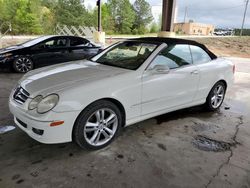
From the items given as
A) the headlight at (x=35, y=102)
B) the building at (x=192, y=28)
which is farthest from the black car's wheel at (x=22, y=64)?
the building at (x=192, y=28)

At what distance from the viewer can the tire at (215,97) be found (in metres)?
4.29

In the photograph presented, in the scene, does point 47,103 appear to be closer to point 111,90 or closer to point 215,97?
point 111,90

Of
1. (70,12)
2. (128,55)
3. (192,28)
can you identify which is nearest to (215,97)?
(128,55)

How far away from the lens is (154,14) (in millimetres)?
50344

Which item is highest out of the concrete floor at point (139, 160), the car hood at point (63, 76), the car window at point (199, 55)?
the car window at point (199, 55)

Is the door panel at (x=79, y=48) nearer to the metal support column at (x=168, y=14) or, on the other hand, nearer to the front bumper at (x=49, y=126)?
the front bumper at (x=49, y=126)

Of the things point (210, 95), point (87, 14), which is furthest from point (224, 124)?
point (87, 14)

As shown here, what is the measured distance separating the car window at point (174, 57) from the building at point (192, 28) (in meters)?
59.5

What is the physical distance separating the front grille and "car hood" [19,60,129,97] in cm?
4

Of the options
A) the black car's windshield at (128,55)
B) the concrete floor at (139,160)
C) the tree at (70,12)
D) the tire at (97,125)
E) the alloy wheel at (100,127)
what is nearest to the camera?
the concrete floor at (139,160)

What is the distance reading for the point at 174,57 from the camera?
356cm

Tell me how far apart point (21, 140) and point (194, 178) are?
7.13 ft

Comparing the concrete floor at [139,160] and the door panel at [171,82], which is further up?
the door panel at [171,82]

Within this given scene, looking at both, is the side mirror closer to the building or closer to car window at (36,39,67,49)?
car window at (36,39,67,49)
